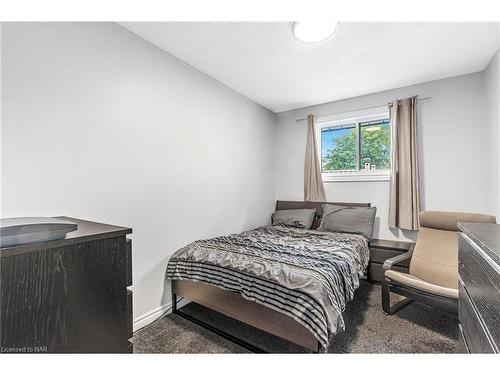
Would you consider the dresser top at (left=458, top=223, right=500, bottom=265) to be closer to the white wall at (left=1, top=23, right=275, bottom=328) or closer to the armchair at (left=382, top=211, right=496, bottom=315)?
the armchair at (left=382, top=211, right=496, bottom=315)

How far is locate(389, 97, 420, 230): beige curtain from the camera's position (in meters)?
2.97

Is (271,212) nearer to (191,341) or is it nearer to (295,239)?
(295,239)

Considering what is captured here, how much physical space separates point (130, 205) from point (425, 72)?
344 cm

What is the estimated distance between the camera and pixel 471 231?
1059mm

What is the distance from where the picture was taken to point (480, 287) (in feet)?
3.00

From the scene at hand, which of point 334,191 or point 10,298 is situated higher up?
point 334,191

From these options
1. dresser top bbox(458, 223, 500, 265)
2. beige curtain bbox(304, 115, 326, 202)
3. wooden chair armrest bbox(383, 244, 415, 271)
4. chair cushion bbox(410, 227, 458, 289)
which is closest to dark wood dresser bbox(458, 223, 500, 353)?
dresser top bbox(458, 223, 500, 265)

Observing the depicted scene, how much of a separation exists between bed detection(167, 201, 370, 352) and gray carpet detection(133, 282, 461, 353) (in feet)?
Result: 0.37

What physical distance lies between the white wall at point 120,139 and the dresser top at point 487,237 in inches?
85.9

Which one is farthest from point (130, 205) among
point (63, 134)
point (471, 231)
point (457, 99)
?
point (457, 99)

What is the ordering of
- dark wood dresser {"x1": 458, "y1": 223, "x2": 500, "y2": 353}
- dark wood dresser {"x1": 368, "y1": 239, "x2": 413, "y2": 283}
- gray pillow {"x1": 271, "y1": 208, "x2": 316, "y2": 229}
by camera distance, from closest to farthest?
1. dark wood dresser {"x1": 458, "y1": 223, "x2": 500, "y2": 353}
2. dark wood dresser {"x1": 368, "y1": 239, "x2": 413, "y2": 283}
3. gray pillow {"x1": 271, "y1": 208, "x2": 316, "y2": 229}

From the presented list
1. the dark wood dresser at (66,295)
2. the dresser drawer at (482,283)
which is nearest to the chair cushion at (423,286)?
the dresser drawer at (482,283)

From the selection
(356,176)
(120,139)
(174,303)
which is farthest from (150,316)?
(356,176)
